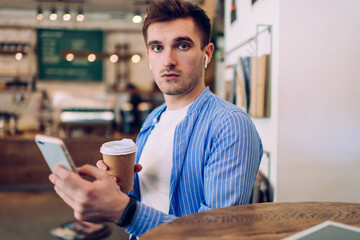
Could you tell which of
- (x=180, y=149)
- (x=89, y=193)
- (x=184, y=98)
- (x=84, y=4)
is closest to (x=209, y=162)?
(x=180, y=149)

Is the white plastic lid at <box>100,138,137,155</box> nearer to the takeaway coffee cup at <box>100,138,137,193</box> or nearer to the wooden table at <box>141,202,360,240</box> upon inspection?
the takeaway coffee cup at <box>100,138,137,193</box>

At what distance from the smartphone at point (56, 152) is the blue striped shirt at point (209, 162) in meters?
0.28

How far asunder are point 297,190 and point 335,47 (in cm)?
→ 103

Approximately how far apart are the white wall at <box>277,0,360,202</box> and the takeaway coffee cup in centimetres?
134

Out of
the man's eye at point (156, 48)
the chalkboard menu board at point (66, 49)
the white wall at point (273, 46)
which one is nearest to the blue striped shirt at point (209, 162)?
the man's eye at point (156, 48)

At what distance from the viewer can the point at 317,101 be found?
88.4 inches

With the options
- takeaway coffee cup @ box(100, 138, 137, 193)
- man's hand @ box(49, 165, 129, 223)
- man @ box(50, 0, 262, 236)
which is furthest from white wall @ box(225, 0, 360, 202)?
man's hand @ box(49, 165, 129, 223)

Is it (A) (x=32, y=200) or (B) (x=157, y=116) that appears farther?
(A) (x=32, y=200)

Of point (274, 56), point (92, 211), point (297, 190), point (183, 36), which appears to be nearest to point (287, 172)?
point (297, 190)

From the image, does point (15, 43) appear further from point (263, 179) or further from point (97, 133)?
point (263, 179)

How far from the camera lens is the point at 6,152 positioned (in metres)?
5.33

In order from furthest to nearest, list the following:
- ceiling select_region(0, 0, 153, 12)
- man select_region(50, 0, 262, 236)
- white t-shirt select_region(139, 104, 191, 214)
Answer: ceiling select_region(0, 0, 153, 12), white t-shirt select_region(139, 104, 191, 214), man select_region(50, 0, 262, 236)

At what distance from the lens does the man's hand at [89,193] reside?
0.81 meters

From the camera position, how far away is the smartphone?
31.9 inches
